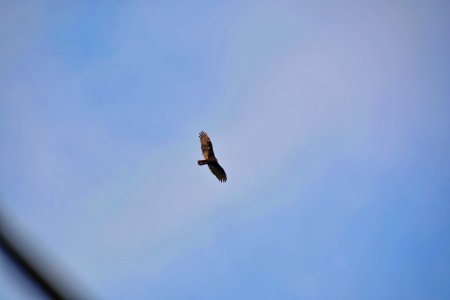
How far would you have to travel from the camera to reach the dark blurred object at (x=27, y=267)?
3.20 ft

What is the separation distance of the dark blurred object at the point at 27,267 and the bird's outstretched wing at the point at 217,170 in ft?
102

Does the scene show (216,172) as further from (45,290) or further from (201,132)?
(45,290)

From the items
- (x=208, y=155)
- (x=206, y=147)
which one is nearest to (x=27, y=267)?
(x=208, y=155)

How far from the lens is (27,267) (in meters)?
0.98

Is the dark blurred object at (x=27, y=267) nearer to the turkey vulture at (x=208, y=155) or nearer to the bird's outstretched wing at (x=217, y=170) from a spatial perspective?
the turkey vulture at (x=208, y=155)

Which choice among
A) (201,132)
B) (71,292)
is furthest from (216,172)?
(71,292)

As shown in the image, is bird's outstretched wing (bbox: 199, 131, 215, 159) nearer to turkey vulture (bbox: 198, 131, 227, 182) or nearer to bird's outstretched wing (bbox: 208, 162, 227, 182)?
turkey vulture (bbox: 198, 131, 227, 182)

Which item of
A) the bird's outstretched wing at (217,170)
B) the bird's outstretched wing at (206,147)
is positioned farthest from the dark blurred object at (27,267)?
the bird's outstretched wing at (217,170)

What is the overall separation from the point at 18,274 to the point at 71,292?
151mm

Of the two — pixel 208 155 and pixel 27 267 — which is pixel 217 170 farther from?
pixel 27 267

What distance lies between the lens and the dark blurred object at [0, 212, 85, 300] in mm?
975

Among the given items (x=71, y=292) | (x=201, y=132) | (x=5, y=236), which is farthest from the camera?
(x=201, y=132)

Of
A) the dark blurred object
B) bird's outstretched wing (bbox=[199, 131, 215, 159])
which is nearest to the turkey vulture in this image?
bird's outstretched wing (bbox=[199, 131, 215, 159])

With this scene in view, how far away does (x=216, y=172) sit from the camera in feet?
109
